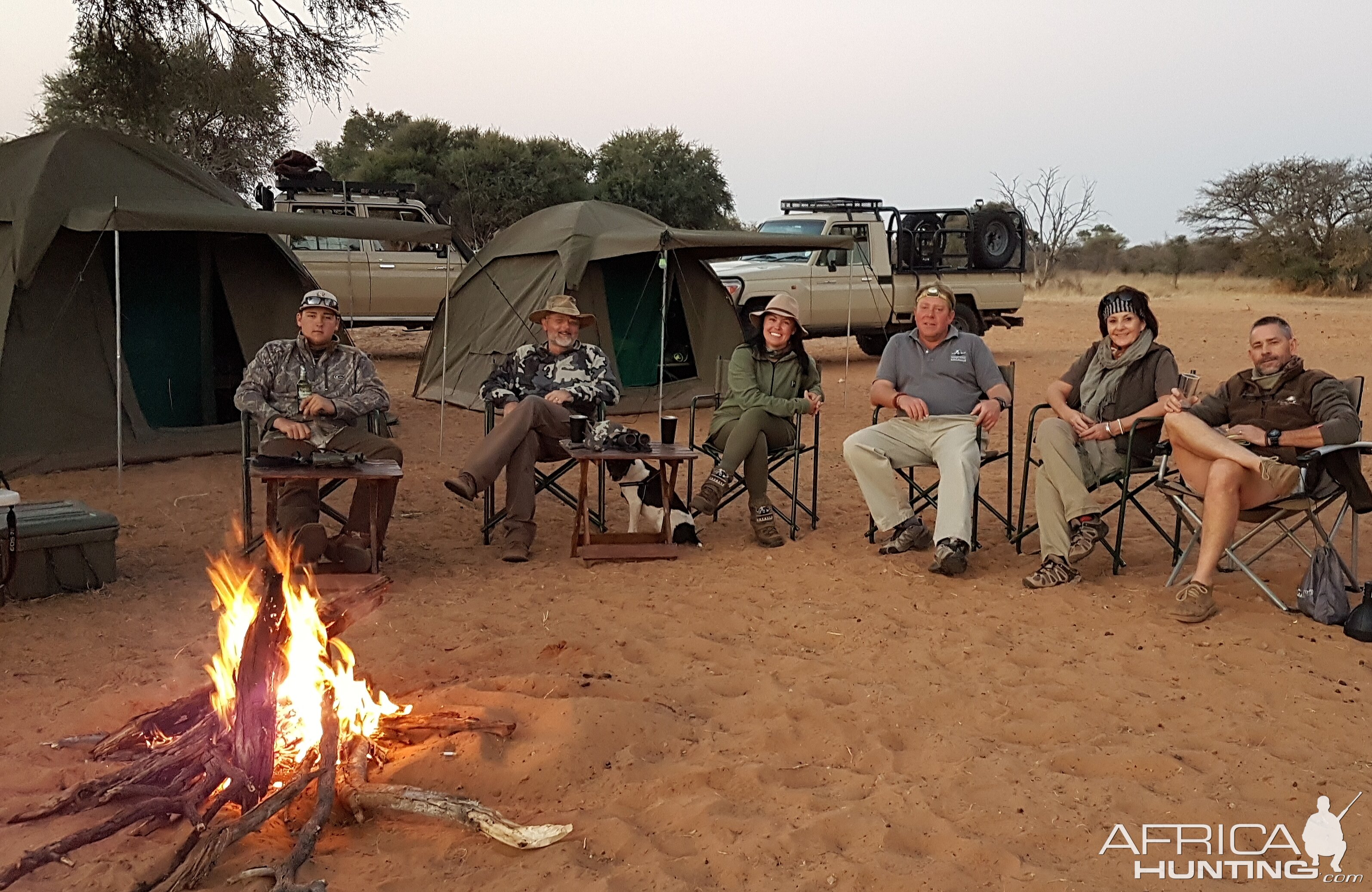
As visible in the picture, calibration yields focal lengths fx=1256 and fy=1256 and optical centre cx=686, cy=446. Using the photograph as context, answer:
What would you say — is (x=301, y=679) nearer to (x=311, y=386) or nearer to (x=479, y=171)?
(x=311, y=386)

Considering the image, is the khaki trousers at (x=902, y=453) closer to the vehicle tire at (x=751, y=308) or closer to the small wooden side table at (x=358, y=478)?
the small wooden side table at (x=358, y=478)

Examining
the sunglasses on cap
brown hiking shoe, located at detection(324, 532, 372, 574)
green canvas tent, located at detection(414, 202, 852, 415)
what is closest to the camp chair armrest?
brown hiking shoe, located at detection(324, 532, 372, 574)

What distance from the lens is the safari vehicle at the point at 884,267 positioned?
39.3 feet

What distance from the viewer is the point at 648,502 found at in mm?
5547

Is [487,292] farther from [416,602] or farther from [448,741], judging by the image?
[448,741]

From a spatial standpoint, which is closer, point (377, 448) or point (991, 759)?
point (991, 759)

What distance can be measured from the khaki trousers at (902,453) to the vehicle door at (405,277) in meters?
8.02

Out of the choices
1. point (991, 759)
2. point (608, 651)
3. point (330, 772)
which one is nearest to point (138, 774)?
point (330, 772)

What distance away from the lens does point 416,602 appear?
4.57 meters

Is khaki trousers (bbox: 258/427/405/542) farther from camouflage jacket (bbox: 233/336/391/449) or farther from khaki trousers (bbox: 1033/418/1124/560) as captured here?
khaki trousers (bbox: 1033/418/1124/560)

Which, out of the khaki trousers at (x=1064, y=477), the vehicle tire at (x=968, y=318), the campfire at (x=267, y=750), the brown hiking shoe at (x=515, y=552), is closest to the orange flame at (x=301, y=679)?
the campfire at (x=267, y=750)

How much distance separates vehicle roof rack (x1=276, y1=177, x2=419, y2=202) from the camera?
12211 millimetres

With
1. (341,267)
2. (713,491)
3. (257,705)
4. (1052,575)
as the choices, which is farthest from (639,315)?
(257,705)

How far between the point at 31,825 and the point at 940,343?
390cm
